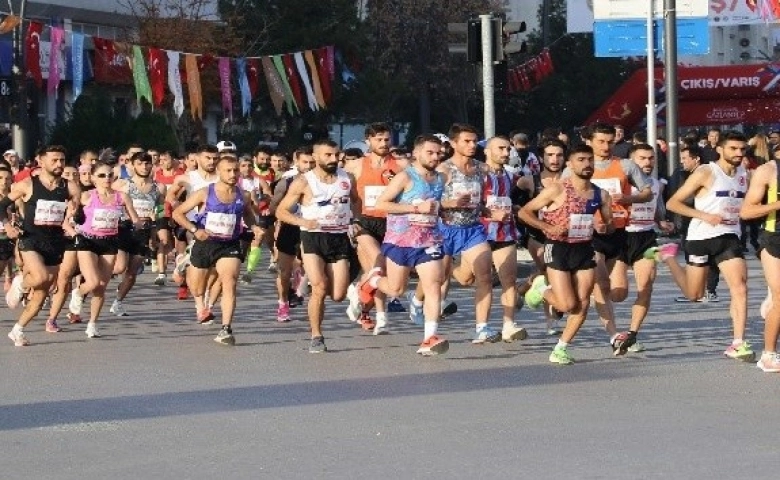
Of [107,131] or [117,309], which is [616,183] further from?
[107,131]

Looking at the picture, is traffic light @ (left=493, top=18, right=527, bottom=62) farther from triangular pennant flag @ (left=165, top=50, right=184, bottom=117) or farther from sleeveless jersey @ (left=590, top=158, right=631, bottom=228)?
triangular pennant flag @ (left=165, top=50, right=184, bottom=117)

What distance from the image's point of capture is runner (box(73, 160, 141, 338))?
15867mm

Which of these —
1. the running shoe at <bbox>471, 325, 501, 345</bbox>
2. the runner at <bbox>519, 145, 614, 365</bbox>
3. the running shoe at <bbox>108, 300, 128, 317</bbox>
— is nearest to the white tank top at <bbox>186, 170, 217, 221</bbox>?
the running shoe at <bbox>108, 300, 128, 317</bbox>

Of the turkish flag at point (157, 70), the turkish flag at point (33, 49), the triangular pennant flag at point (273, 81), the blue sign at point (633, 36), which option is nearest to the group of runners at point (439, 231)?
the turkish flag at point (157, 70)

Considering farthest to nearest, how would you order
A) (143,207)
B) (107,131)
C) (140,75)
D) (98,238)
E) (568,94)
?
(568,94), (107,131), (140,75), (143,207), (98,238)

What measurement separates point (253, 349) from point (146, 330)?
89.2 inches

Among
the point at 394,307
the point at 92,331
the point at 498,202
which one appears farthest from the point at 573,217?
the point at 394,307

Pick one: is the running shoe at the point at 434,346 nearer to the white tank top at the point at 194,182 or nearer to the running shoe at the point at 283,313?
the running shoe at the point at 283,313

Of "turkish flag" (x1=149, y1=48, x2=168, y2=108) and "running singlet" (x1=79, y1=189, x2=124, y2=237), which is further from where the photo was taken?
"turkish flag" (x1=149, y1=48, x2=168, y2=108)

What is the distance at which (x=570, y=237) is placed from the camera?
13.0m

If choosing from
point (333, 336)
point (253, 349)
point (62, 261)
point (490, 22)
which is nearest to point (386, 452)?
point (253, 349)

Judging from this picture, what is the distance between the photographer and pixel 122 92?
46594 mm

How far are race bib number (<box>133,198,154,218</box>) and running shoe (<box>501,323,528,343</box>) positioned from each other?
574cm

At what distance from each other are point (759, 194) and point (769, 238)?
301 mm
